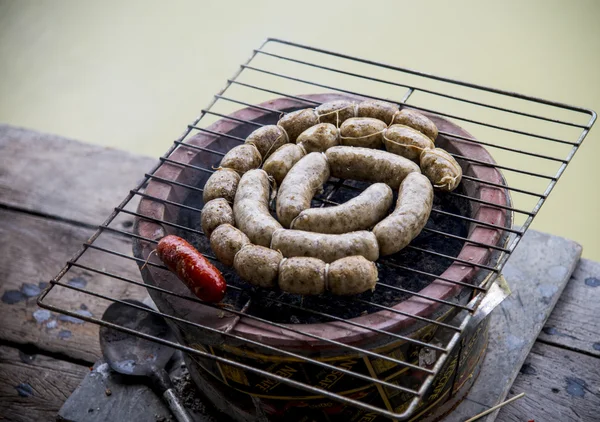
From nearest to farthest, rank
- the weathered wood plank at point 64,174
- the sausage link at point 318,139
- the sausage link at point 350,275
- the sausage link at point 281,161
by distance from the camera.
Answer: the sausage link at point 350,275
the sausage link at point 281,161
the sausage link at point 318,139
the weathered wood plank at point 64,174

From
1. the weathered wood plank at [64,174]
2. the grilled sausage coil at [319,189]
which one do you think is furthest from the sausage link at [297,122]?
the weathered wood plank at [64,174]

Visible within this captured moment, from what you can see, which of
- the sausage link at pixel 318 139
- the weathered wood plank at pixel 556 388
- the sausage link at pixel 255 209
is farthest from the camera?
the weathered wood plank at pixel 556 388

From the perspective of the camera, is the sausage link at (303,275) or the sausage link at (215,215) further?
the sausage link at (215,215)

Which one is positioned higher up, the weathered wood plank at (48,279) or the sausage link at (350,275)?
the sausage link at (350,275)

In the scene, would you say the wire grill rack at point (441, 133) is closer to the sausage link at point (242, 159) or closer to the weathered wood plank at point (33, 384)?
A: the sausage link at point (242, 159)

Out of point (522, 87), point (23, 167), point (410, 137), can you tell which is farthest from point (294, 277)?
point (522, 87)

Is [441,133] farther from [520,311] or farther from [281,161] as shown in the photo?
[520,311]

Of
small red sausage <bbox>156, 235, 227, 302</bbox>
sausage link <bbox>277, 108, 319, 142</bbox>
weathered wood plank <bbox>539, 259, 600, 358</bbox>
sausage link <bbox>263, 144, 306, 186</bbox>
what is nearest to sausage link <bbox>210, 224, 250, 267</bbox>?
small red sausage <bbox>156, 235, 227, 302</bbox>
